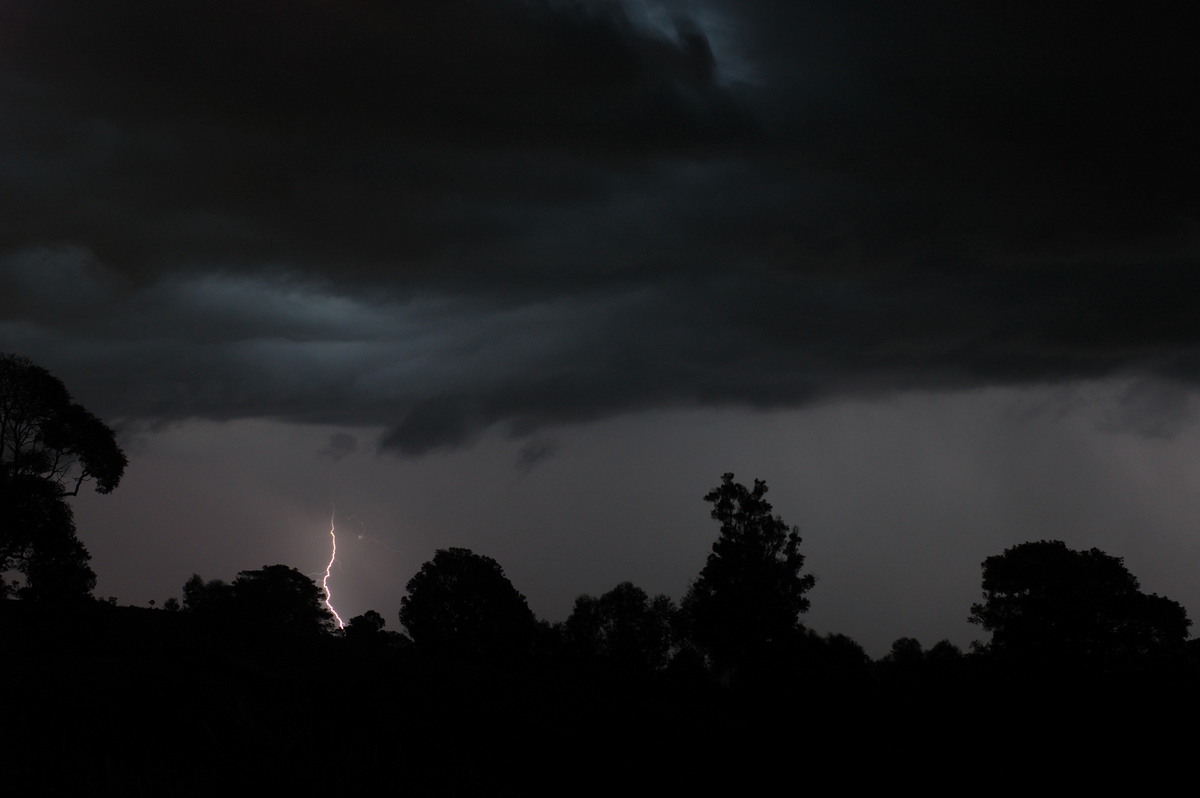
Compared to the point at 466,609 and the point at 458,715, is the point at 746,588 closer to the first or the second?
the point at 466,609

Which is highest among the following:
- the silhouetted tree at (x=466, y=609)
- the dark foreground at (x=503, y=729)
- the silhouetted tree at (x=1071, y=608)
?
the silhouetted tree at (x=1071, y=608)

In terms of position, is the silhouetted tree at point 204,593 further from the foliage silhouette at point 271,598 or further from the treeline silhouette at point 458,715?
the treeline silhouette at point 458,715

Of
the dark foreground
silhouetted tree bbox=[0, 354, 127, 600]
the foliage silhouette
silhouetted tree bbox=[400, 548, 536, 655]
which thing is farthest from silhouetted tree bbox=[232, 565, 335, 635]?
the dark foreground

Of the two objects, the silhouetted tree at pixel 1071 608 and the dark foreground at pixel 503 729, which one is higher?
the silhouetted tree at pixel 1071 608

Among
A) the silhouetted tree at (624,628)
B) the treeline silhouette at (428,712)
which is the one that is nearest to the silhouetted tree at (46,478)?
the treeline silhouette at (428,712)

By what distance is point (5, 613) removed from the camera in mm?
36062

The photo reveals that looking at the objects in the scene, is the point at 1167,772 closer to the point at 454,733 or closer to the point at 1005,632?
the point at 454,733

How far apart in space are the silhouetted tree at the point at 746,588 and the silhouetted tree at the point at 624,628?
2521cm

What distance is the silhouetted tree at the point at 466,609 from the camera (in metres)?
79.9

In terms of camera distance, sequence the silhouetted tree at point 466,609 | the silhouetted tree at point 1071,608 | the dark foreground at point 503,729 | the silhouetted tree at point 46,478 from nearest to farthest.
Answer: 1. the dark foreground at point 503,729
2. the silhouetted tree at point 46,478
3. the silhouetted tree at point 1071,608
4. the silhouetted tree at point 466,609

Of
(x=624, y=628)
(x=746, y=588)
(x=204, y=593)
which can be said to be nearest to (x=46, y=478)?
(x=746, y=588)

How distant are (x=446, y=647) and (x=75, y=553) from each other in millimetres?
36834

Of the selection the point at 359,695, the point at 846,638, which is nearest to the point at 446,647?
the point at 359,695

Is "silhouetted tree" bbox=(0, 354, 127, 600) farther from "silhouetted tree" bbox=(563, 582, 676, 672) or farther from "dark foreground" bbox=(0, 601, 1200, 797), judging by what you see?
"silhouetted tree" bbox=(563, 582, 676, 672)
